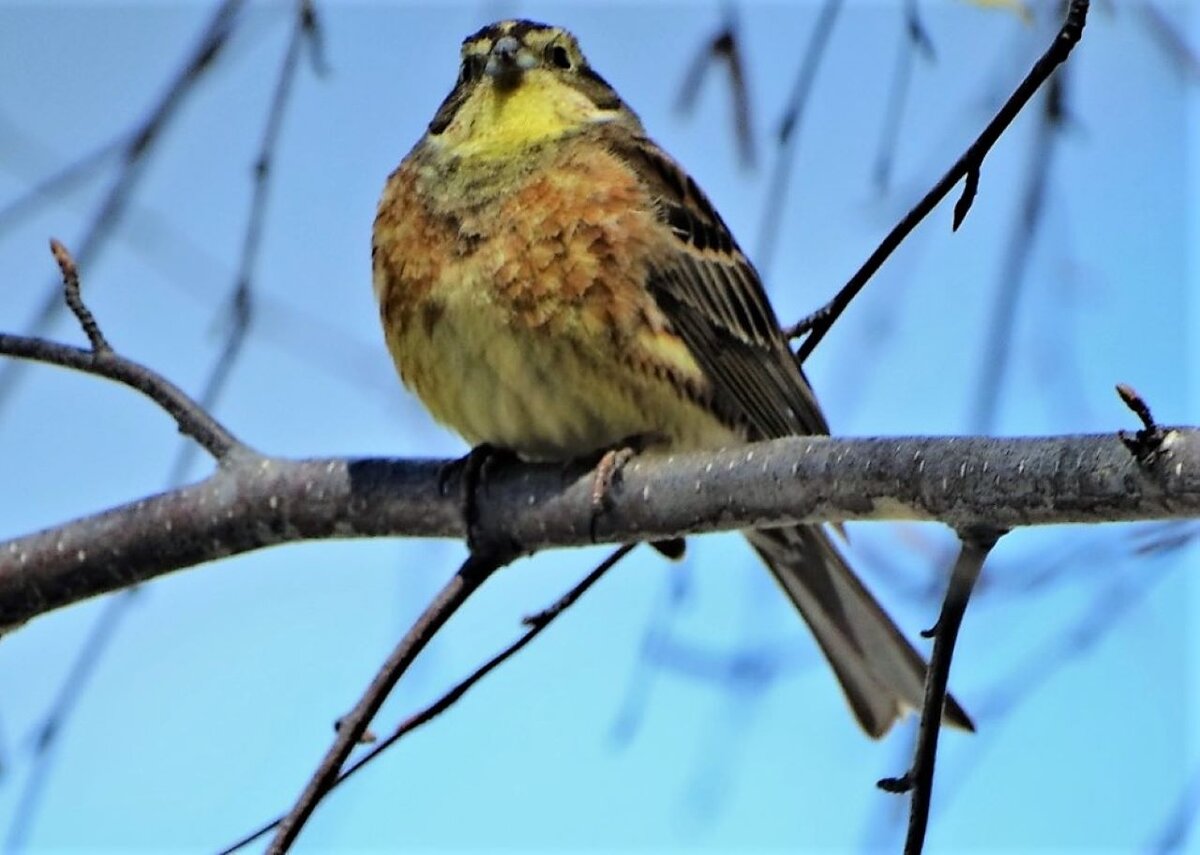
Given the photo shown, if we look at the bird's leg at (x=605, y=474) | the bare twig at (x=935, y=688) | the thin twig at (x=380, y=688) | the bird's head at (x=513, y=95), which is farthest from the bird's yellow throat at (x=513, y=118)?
the bare twig at (x=935, y=688)

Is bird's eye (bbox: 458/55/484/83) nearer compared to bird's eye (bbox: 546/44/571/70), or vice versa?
bird's eye (bbox: 458/55/484/83)

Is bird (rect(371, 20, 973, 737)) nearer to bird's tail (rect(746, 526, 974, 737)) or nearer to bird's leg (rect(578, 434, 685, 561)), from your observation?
bird's tail (rect(746, 526, 974, 737))

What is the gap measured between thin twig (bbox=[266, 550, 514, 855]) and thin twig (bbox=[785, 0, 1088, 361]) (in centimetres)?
84

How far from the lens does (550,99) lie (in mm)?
4133

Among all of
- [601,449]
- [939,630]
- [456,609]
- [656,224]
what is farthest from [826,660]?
[939,630]

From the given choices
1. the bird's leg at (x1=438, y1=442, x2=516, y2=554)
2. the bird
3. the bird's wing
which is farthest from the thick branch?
the bird's wing

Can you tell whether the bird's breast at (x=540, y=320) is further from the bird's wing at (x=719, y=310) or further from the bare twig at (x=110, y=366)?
the bare twig at (x=110, y=366)

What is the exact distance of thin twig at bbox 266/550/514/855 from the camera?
98.0 inches

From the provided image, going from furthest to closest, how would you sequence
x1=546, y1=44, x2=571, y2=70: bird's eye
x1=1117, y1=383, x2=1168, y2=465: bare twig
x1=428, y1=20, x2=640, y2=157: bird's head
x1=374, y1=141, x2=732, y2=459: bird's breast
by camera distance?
x1=546, y1=44, x2=571, y2=70: bird's eye < x1=428, y1=20, x2=640, y2=157: bird's head < x1=374, y1=141, x2=732, y2=459: bird's breast < x1=1117, y1=383, x2=1168, y2=465: bare twig

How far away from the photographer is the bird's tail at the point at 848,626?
3.92m

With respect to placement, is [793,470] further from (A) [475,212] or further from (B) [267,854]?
(A) [475,212]

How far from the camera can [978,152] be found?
253 centimetres

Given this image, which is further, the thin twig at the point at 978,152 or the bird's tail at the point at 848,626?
the bird's tail at the point at 848,626

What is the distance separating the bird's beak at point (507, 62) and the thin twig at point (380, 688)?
55.6 inches
